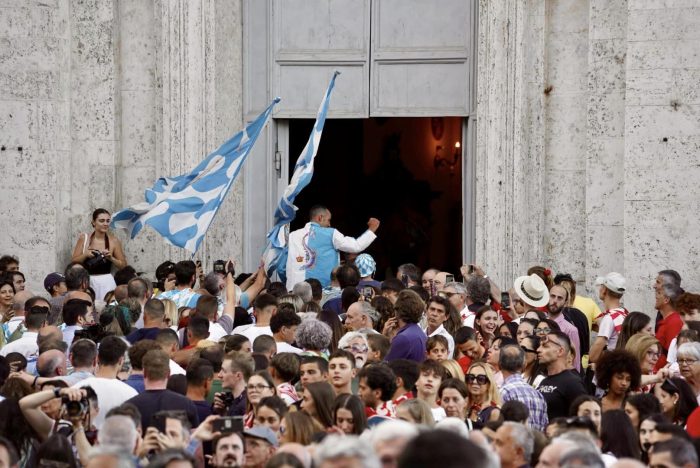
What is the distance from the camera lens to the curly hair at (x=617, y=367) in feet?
36.4

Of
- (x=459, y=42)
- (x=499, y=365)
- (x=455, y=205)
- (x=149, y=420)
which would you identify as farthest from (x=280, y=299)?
(x=455, y=205)

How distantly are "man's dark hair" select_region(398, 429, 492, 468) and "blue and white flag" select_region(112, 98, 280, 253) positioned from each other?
11154 millimetres

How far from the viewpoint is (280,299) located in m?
14.6

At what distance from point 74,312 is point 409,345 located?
2803 mm

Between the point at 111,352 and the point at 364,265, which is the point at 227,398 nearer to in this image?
the point at 111,352

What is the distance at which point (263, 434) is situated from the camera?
9109mm

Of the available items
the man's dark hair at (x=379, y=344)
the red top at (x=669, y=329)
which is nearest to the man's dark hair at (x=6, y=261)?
the man's dark hair at (x=379, y=344)

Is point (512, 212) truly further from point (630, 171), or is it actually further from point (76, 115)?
point (76, 115)

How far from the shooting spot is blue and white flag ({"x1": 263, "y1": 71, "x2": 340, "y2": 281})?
1731cm

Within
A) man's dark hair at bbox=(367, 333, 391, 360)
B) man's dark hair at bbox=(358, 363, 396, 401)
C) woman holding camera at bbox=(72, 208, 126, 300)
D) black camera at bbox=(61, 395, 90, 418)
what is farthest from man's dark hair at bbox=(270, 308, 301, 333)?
woman holding camera at bbox=(72, 208, 126, 300)

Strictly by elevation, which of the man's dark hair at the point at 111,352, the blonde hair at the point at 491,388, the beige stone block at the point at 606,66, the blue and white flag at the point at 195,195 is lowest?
the blonde hair at the point at 491,388

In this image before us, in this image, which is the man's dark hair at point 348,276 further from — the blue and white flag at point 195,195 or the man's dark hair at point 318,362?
the man's dark hair at point 318,362

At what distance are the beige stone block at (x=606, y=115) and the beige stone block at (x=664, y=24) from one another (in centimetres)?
83

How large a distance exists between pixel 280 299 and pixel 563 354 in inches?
141
